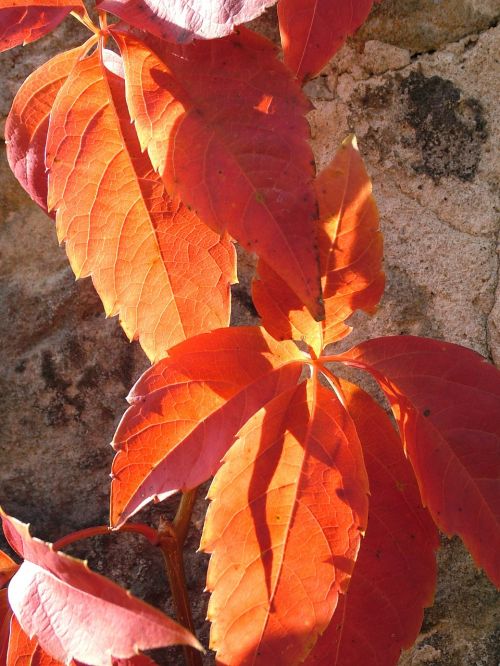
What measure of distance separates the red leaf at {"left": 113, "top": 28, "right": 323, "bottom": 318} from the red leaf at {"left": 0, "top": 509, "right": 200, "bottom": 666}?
270 mm

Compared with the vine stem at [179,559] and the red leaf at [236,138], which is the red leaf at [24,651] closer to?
the vine stem at [179,559]

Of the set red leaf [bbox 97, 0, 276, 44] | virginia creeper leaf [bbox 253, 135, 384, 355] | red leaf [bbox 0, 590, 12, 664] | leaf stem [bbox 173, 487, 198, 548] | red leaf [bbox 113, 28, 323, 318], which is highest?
red leaf [bbox 97, 0, 276, 44]

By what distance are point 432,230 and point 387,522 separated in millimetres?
399

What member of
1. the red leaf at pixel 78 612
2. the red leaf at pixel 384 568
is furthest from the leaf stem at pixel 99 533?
the red leaf at pixel 384 568

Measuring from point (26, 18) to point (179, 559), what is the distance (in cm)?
63

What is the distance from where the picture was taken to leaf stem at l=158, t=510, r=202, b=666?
86 centimetres

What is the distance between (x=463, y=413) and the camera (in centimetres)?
70

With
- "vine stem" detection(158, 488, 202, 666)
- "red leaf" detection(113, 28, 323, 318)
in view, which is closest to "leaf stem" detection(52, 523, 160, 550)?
"vine stem" detection(158, 488, 202, 666)

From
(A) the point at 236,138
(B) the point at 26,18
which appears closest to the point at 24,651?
(A) the point at 236,138

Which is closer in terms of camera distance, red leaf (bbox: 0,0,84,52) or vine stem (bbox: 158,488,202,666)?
red leaf (bbox: 0,0,84,52)

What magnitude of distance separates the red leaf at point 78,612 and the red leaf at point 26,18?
0.48 meters

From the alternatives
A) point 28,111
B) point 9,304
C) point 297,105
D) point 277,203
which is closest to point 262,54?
point 297,105

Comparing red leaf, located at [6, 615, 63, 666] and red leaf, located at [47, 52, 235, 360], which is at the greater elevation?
red leaf, located at [47, 52, 235, 360]

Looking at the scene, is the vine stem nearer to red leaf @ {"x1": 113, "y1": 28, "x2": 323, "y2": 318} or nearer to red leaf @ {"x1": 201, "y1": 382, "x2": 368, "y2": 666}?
red leaf @ {"x1": 201, "y1": 382, "x2": 368, "y2": 666}
